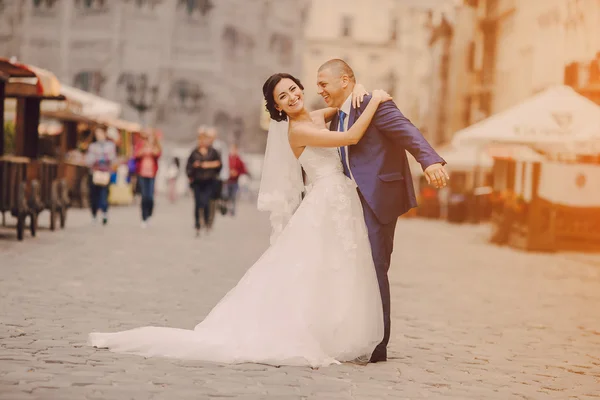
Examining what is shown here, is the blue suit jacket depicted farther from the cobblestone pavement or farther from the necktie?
the cobblestone pavement

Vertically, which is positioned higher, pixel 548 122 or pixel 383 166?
pixel 548 122

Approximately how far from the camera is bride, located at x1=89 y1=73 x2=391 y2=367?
7.14 m

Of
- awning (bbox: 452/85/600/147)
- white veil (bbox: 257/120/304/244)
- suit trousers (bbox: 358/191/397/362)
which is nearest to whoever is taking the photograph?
suit trousers (bbox: 358/191/397/362)

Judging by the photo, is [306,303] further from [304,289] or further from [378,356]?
[378,356]

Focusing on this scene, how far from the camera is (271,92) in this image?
24.8ft

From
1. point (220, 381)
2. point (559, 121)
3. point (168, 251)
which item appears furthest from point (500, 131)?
point (220, 381)

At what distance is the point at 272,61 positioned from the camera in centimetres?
7344

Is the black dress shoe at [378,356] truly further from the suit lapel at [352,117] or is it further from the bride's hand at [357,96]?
the bride's hand at [357,96]

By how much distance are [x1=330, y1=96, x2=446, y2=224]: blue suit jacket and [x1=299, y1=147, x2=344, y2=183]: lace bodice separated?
25cm

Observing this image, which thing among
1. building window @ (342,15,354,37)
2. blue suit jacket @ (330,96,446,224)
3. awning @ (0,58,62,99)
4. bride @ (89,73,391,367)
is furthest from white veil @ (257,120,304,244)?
building window @ (342,15,354,37)

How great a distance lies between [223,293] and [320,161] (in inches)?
159

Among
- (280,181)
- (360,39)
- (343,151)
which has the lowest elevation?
(280,181)

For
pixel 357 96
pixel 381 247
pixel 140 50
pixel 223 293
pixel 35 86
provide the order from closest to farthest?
pixel 357 96, pixel 381 247, pixel 223 293, pixel 35 86, pixel 140 50

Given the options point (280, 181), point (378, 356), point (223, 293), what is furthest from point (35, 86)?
point (378, 356)
